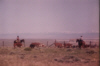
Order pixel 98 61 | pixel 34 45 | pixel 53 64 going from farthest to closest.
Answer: pixel 34 45, pixel 98 61, pixel 53 64

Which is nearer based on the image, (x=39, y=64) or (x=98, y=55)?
(x=39, y=64)

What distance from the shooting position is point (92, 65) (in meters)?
6.50

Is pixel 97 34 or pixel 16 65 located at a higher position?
pixel 97 34

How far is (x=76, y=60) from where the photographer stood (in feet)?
23.5

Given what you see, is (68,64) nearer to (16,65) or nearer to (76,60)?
(76,60)

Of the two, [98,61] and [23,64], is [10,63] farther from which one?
[98,61]

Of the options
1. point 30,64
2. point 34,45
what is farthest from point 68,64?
point 34,45

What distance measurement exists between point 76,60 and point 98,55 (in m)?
1.43

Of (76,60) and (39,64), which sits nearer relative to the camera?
(39,64)

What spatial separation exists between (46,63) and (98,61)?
259cm

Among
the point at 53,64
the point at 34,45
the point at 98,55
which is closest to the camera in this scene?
the point at 53,64

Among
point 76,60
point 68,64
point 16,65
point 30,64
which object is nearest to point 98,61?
point 76,60

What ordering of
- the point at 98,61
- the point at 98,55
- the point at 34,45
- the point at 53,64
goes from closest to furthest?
the point at 53,64 → the point at 98,61 → the point at 98,55 → the point at 34,45

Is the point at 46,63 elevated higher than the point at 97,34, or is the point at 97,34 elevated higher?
the point at 97,34
